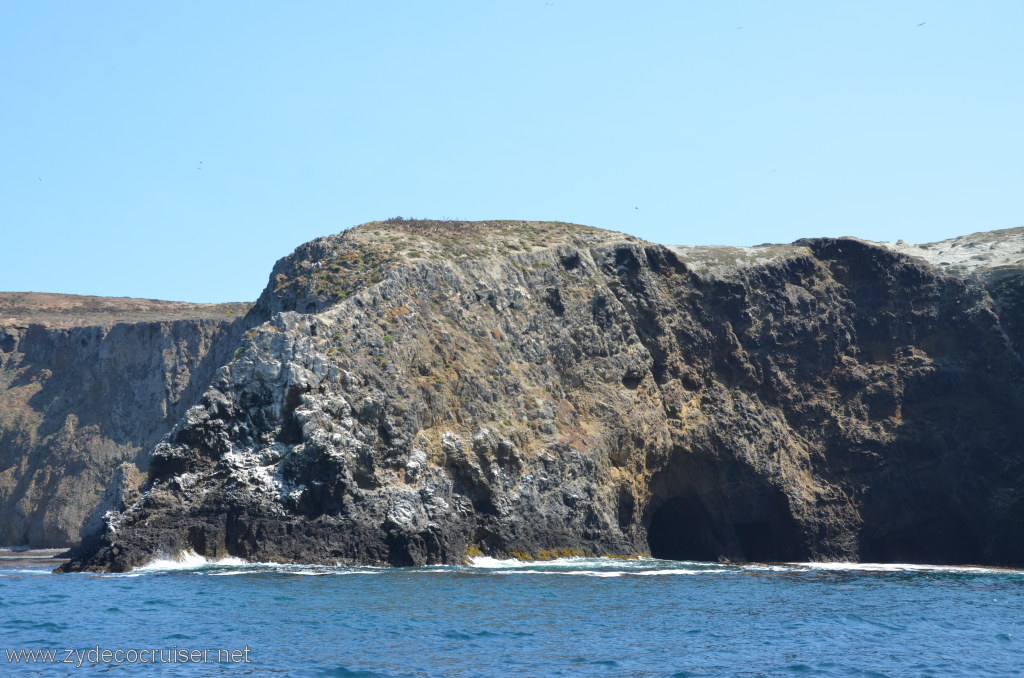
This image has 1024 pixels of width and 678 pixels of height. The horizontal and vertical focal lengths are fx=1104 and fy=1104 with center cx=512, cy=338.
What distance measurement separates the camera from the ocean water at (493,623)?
2272 centimetres

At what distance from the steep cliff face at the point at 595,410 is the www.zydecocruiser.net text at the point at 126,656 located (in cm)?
1655

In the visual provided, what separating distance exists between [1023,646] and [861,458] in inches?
1223

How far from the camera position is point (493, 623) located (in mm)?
27844

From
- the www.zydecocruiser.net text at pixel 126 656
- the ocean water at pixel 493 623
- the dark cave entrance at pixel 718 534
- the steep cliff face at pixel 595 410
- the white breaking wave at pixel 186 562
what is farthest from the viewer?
the dark cave entrance at pixel 718 534

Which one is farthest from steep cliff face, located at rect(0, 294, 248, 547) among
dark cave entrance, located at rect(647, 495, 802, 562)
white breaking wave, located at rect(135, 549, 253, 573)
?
dark cave entrance, located at rect(647, 495, 802, 562)

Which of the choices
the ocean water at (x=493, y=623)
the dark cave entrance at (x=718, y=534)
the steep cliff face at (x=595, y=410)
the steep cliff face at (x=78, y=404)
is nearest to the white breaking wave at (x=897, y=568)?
the steep cliff face at (x=595, y=410)

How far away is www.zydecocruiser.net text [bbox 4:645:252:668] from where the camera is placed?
21.2 metres

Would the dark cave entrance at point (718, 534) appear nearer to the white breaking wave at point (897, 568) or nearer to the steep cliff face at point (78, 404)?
the white breaking wave at point (897, 568)

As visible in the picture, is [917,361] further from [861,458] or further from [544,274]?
[544,274]

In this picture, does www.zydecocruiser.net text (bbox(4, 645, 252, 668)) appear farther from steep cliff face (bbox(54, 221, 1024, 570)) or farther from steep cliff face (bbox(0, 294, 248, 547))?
steep cliff face (bbox(0, 294, 248, 547))

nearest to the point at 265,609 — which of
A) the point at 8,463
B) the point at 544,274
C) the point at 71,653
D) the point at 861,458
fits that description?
the point at 71,653

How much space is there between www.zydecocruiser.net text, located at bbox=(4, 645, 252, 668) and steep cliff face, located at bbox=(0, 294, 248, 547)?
4583 cm

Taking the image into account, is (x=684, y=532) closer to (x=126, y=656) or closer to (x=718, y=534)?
(x=718, y=534)

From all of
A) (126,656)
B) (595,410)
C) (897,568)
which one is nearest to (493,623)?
(126,656)
